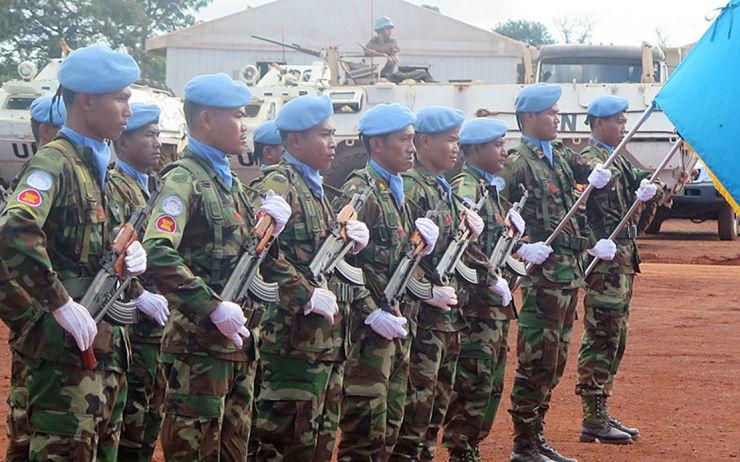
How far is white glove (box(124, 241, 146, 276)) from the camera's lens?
459 cm

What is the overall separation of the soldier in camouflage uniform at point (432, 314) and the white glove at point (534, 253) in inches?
36.5

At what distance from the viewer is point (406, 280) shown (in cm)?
617

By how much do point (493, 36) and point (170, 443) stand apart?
32.2m

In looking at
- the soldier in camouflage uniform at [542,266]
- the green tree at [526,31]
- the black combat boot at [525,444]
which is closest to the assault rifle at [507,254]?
the soldier in camouflage uniform at [542,266]

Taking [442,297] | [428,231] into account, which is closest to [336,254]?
[428,231]

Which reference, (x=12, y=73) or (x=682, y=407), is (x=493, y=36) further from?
(x=682, y=407)

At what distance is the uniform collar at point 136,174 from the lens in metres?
6.41

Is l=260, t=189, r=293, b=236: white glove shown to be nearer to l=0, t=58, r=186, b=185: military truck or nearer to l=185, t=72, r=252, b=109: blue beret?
l=185, t=72, r=252, b=109: blue beret

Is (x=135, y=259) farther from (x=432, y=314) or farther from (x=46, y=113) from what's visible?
(x=46, y=113)

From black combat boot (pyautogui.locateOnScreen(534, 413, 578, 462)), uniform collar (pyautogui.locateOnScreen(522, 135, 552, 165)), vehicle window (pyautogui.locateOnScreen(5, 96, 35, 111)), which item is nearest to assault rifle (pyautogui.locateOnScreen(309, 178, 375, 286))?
black combat boot (pyautogui.locateOnScreen(534, 413, 578, 462))

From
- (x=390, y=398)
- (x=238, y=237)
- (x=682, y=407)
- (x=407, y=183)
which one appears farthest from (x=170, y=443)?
(x=682, y=407)

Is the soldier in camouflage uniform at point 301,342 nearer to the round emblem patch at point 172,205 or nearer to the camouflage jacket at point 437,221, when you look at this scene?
the round emblem patch at point 172,205

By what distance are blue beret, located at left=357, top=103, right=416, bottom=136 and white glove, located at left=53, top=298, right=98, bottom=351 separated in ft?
7.78

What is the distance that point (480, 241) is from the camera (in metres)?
7.30
